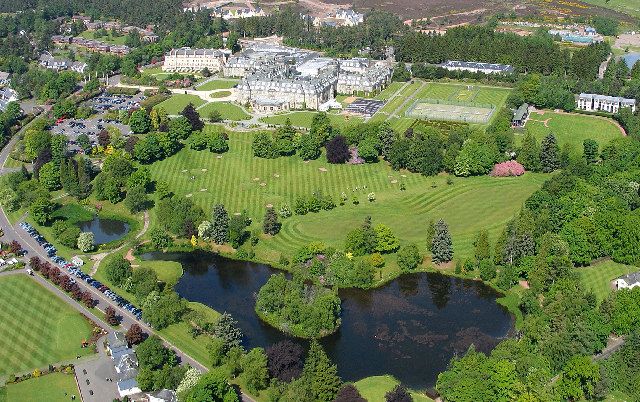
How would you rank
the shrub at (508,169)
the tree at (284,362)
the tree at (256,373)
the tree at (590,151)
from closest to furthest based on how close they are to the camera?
the tree at (256,373)
the tree at (284,362)
the shrub at (508,169)
the tree at (590,151)

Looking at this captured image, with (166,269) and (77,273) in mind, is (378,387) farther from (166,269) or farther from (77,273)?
(77,273)

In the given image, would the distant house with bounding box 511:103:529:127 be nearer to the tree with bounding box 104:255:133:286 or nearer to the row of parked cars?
the tree with bounding box 104:255:133:286

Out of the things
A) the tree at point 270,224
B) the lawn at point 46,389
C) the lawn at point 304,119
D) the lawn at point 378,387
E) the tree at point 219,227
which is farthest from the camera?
the lawn at point 304,119

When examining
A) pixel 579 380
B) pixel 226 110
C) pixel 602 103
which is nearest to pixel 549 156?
pixel 602 103

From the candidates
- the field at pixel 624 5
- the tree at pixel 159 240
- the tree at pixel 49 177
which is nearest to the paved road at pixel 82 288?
the tree at pixel 49 177

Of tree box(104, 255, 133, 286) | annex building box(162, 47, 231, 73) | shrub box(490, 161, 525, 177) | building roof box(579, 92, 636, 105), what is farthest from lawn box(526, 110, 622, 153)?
tree box(104, 255, 133, 286)

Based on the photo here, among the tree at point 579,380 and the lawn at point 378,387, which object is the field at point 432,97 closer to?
the lawn at point 378,387
